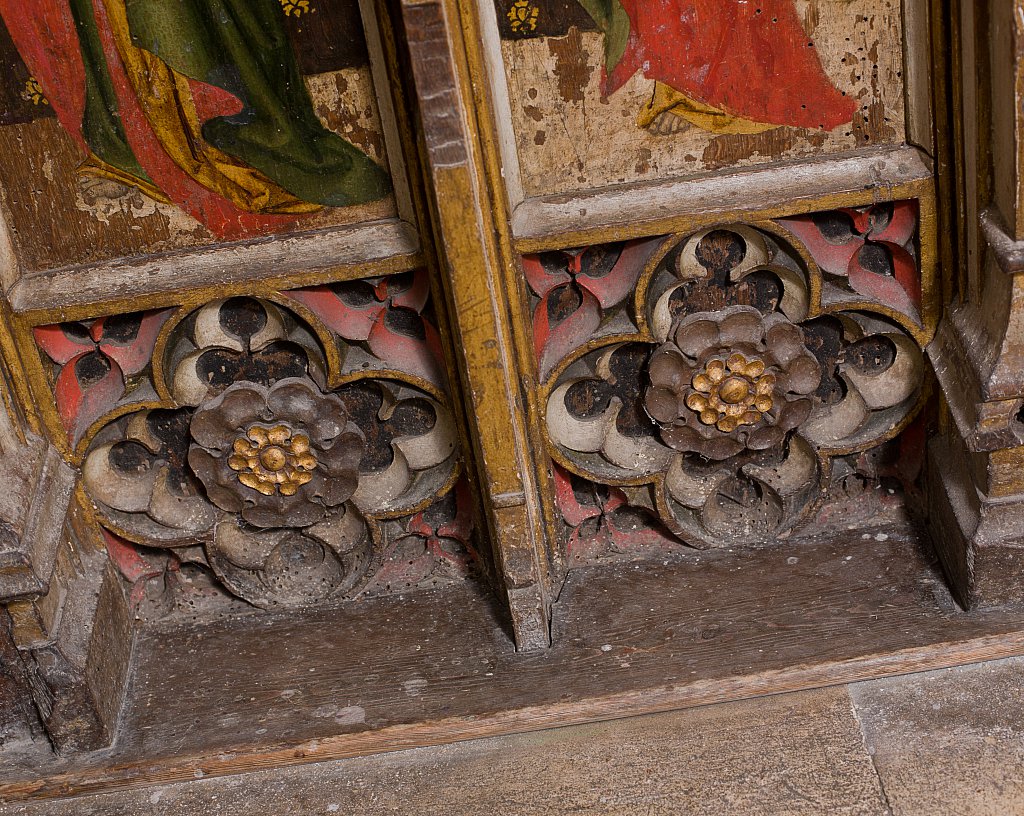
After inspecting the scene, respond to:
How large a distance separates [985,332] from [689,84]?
0.68m

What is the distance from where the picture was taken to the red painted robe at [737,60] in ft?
7.38

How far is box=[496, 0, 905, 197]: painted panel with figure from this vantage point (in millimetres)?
2252

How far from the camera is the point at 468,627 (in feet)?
8.81

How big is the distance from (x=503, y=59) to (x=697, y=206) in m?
0.43

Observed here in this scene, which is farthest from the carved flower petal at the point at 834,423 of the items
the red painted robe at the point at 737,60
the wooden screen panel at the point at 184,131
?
the wooden screen panel at the point at 184,131

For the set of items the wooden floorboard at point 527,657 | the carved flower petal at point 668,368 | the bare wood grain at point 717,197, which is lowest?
the wooden floorboard at point 527,657

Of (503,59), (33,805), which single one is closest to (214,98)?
(503,59)

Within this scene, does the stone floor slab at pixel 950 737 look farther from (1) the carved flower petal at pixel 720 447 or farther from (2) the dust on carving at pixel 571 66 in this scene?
(2) the dust on carving at pixel 571 66

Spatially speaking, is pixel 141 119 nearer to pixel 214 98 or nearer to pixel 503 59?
pixel 214 98

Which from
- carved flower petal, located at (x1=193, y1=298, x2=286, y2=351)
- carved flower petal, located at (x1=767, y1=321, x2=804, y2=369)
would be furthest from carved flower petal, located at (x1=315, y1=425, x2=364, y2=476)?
carved flower petal, located at (x1=767, y1=321, x2=804, y2=369)

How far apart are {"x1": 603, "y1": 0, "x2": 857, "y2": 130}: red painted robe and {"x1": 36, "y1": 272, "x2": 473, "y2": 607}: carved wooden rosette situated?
0.59 meters

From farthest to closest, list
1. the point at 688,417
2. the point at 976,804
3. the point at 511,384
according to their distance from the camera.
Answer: the point at 688,417
the point at 511,384
the point at 976,804

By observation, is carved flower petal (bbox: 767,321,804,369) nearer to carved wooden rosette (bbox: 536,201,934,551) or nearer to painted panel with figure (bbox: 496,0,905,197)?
carved wooden rosette (bbox: 536,201,934,551)

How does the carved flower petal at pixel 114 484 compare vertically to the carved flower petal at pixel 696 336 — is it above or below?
below
